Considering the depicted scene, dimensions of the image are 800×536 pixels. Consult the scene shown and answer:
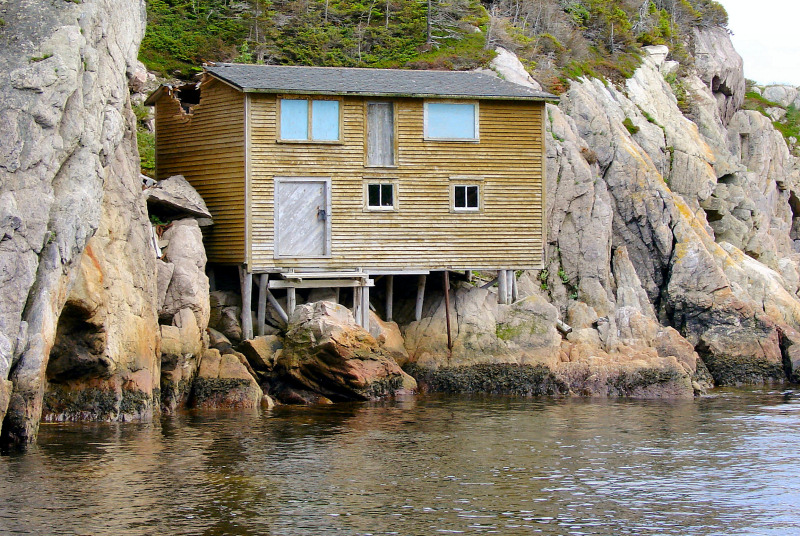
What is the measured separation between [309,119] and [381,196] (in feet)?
10.0

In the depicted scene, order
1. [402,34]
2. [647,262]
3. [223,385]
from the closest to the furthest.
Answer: [223,385] < [647,262] < [402,34]

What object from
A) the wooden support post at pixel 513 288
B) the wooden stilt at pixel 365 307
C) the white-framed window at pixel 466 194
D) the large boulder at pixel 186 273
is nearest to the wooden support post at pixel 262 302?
the large boulder at pixel 186 273

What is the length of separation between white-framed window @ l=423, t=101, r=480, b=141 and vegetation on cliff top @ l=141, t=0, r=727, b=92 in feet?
37.7

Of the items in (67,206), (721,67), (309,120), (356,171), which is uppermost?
(721,67)

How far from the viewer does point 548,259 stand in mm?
36062

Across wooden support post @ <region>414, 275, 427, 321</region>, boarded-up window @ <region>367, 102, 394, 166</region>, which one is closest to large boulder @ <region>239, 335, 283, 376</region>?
wooden support post @ <region>414, 275, 427, 321</region>

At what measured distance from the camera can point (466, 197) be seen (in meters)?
31.4

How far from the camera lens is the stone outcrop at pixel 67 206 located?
61.9ft

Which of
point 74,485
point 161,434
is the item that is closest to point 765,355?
point 161,434

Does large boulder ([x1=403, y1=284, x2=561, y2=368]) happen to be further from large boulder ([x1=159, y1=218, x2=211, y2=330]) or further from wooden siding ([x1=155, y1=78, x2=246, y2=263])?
large boulder ([x1=159, y1=218, x2=211, y2=330])

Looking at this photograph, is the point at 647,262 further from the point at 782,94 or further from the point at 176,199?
the point at 782,94

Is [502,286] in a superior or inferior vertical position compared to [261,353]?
superior

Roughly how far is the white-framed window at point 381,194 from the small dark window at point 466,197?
1908mm

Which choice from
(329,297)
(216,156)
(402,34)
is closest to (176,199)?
(216,156)
